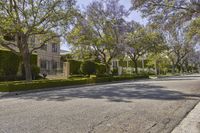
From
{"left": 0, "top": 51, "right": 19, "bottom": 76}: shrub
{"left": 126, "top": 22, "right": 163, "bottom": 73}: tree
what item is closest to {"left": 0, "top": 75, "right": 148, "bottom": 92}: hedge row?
{"left": 0, "top": 51, "right": 19, "bottom": 76}: shrub

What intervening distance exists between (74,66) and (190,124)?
42.8m

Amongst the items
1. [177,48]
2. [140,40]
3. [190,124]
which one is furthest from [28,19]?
[177,48]

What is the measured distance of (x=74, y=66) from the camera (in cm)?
5119

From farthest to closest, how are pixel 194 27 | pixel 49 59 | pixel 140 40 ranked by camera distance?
pixel 49 59
pixel 140 40
pixel 194 27

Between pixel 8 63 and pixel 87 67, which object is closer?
pixel 8 63

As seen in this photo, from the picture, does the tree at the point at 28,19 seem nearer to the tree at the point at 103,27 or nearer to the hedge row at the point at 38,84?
the hedge row at the point at 38,84

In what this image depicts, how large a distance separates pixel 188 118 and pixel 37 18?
20.0 meters

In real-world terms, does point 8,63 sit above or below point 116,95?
above

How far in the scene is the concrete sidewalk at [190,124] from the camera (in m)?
8.02

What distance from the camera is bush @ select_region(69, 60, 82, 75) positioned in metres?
50.3

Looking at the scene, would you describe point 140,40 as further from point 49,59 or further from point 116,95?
point 116,95

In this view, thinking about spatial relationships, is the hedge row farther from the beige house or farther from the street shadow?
the beige house

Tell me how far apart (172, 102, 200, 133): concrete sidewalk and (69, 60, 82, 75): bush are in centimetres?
3999

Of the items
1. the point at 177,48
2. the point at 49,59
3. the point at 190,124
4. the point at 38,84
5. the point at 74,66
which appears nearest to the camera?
the point at 190,124
